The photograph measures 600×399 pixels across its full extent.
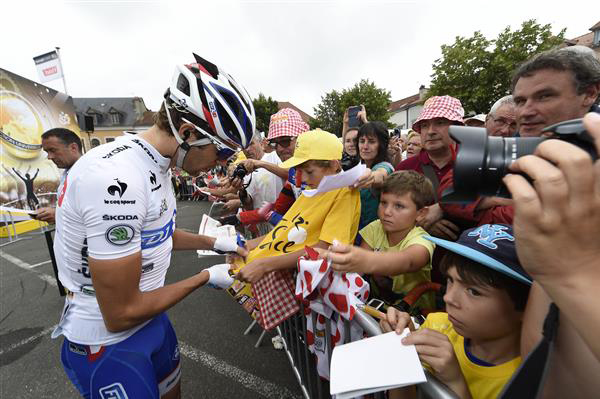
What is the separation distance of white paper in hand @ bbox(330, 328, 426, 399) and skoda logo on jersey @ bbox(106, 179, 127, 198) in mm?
1213

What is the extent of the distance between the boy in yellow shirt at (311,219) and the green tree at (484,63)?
22.2m

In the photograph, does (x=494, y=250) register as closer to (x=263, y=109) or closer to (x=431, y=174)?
(x=431, y=174)

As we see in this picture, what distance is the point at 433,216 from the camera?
78.2 inches

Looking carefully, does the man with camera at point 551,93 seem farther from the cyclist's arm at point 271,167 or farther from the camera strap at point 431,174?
the cyclist's arm at point 271,167

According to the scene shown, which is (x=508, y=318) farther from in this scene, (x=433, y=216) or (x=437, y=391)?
(x=433, y=216)

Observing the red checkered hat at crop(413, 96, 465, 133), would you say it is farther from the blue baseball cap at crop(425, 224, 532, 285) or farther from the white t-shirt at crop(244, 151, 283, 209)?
the white t-shirt at crop(244, 151, 283, 209)

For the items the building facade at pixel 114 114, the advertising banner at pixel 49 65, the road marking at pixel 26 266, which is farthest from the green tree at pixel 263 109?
the road marking at pixel 26 266

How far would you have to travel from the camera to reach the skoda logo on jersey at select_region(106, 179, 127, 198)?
1.23m

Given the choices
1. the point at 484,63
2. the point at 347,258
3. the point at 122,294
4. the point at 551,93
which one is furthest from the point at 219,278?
the point at 484,63

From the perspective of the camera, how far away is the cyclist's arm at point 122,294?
121cm

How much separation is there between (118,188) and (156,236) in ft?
1.21

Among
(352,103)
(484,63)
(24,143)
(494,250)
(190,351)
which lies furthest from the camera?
(352,103)

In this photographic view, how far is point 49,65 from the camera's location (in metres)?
16.1

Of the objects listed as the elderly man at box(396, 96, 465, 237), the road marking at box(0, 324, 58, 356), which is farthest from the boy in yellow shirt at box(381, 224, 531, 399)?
the road marking at box(0, 324, 58, 356)
